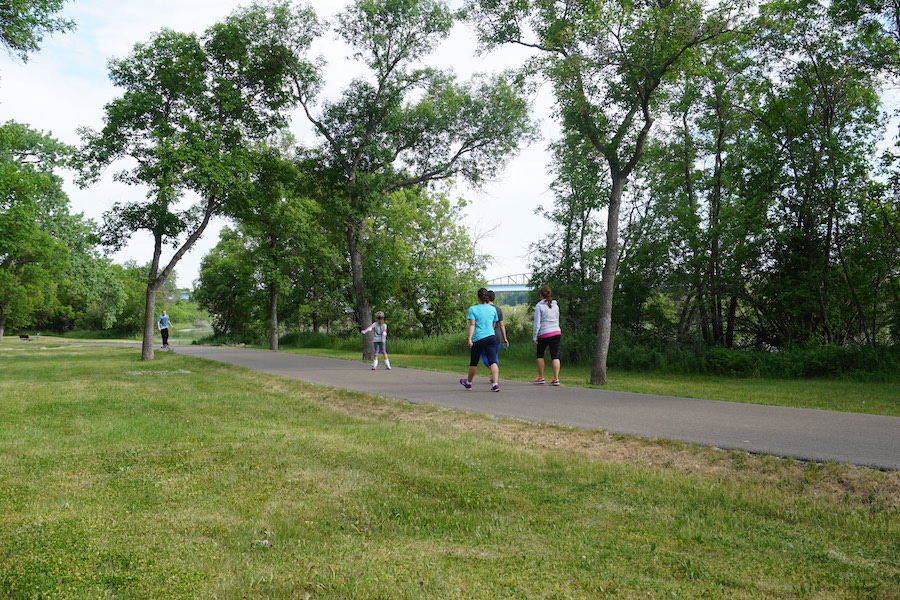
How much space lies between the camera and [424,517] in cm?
418

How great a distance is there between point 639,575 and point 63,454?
5.71 m

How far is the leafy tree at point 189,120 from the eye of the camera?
18125 millimetres

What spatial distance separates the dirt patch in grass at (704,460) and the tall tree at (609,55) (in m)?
6.01

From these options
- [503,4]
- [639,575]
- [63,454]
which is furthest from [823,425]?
[503,4]

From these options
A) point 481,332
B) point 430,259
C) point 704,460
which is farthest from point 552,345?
point 430,259

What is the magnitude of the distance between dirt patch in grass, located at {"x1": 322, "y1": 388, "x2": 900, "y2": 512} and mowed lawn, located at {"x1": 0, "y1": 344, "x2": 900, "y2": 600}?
1.1 inches

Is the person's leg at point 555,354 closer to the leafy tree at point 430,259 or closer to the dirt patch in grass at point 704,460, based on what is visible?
the dirt patch in grass at point 704,460

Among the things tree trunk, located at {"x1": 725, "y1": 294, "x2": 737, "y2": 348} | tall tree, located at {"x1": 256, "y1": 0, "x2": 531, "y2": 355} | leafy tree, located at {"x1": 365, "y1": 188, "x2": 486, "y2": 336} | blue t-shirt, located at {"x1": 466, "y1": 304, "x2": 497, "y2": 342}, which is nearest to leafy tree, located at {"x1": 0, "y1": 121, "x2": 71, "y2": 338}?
tall tree, located at {"x1": 256, "y1": 0, "x2": 531, "y2": 355}

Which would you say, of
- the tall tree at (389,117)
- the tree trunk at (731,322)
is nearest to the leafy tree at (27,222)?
the tall tree at (389,117)

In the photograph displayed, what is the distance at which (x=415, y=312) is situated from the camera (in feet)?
123

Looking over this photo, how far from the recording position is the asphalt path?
5.93 metres

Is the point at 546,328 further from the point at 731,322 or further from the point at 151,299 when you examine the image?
the point at 151,299

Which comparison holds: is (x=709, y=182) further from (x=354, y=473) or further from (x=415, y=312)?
(x=415, y=312)

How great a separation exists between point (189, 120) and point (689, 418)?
1708cm
